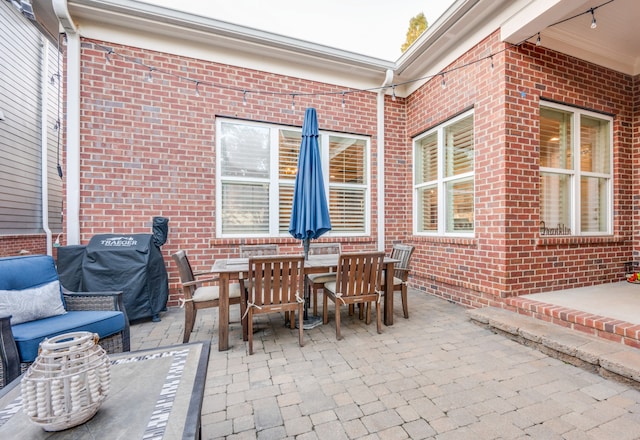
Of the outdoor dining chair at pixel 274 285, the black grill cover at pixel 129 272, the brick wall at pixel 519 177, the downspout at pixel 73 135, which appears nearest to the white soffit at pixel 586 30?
the brick wall at pixel 519 177

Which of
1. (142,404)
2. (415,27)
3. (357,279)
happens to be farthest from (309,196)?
(415,27)

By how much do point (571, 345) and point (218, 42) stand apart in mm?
5383

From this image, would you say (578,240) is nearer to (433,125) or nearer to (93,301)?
(433,125)

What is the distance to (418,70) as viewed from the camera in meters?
4.73

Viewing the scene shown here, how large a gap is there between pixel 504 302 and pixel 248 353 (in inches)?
115

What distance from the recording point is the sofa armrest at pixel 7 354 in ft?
5.68

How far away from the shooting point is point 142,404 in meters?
1.13

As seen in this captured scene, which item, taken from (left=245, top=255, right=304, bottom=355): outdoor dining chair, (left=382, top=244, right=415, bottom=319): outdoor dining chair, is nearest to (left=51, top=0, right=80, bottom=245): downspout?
(left=245, top=255, right=304, bottom=355): outdoor dining chair

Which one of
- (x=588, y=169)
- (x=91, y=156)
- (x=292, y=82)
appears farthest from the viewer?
(x=292, y=82)

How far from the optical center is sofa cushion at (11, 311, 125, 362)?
183 centimetres

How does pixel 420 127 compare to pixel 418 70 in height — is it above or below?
below

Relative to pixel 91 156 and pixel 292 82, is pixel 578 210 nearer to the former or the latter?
pixel 292 82

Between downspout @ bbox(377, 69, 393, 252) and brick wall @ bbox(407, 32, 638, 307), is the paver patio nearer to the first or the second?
brick wall @ bbox(407, 32, 638, 307)

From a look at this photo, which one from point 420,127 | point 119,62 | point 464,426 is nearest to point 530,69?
point 420,127
